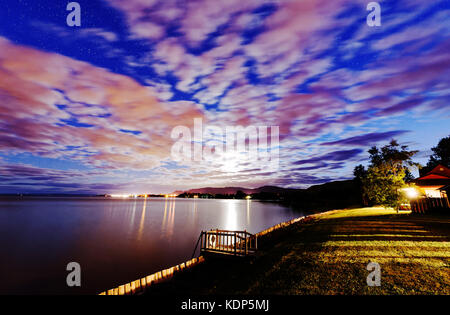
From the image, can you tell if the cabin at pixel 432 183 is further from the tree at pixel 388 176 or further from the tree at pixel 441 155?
the tree at pixel 441 155

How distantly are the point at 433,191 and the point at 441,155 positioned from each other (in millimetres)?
52942

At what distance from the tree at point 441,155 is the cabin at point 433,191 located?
35043 millimetres

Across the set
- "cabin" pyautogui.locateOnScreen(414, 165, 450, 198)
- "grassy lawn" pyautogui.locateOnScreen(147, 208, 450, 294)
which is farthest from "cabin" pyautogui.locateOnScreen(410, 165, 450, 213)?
"grassy lawn" pyautogui.locateOnScreen(147, 208, 450, 294)

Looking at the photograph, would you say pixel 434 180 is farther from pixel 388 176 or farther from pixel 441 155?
pixel 441 155

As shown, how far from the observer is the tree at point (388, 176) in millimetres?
25984

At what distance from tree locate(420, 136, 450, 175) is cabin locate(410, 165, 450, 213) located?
3504cm

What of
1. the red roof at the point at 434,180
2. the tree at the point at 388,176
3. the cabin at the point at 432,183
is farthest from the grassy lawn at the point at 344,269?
the red roof at the point at 434,180

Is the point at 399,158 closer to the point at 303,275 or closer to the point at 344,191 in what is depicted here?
the point at 303,275

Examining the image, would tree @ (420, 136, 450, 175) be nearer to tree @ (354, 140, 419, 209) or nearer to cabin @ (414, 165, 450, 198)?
cabin @ (414, 165, 450, 198)

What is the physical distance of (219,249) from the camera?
1786 cm

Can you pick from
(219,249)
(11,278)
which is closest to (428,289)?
(219,249)

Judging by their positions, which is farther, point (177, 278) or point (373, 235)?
point (373, 235)

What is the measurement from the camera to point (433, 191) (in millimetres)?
38094
